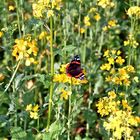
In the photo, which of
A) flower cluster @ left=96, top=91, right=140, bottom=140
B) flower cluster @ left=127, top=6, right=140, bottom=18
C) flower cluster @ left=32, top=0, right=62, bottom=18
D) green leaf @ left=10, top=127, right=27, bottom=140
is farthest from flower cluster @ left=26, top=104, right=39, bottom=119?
flower cluster @ left=127, top=6, right=140, bottom=18

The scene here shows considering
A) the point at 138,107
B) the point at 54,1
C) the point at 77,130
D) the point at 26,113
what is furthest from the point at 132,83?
the point at 54,1

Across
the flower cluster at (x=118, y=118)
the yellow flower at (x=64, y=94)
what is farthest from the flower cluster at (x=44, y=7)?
the flower cluster at (x=118, y=118)

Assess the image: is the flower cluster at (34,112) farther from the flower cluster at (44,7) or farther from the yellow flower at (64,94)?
the flower cluster at (44,7)

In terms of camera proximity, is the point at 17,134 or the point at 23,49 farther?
the point at 17,134

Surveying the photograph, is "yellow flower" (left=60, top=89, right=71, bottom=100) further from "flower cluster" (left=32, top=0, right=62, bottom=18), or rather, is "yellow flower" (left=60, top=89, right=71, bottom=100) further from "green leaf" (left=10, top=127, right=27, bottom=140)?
"flower cluster" (left=32, top=0, right=62, bottom=18)

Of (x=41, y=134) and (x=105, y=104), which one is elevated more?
(x=105, y=104)

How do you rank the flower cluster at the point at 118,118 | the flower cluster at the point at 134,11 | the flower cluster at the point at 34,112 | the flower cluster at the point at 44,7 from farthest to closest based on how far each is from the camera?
the flower cluster at the point at 134,11
the flower cluster at the point at 34,112
the flower cluster at the point at 44,7
the flower cluster at the point at 118,118

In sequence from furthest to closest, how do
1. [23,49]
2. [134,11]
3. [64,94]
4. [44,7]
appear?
[134,11]
[64,94]
[44,7]
[23,49]

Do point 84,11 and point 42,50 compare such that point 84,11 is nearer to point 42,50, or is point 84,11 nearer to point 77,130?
point 42,50

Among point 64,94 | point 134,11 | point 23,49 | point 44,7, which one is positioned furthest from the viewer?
point 134,11

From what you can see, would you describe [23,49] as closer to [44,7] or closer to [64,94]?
[44,7]

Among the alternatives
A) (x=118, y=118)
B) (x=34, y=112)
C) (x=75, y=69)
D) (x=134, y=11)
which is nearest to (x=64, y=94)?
(x=34, y=112)
